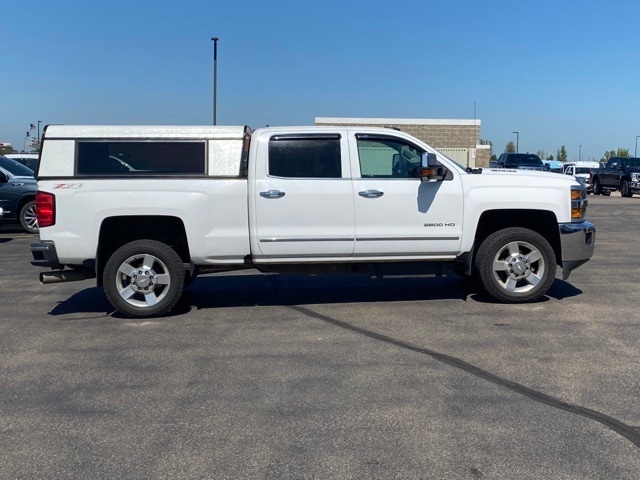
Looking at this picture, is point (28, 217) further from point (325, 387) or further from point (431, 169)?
point (325, 387)

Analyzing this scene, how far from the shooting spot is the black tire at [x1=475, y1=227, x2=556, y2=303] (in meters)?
7.89

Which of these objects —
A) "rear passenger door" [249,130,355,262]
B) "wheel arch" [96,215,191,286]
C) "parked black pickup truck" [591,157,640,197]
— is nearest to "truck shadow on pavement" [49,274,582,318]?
"wheel arch" [96,215,191,286]

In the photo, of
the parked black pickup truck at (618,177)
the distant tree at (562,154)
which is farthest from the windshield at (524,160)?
the distant tree at (562,154)

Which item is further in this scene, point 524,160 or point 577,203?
point 524,160

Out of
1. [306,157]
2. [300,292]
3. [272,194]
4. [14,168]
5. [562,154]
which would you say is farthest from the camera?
[562,154]

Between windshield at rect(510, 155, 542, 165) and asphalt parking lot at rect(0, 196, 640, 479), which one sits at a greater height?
windshield at rect(510, 155, 542, 165)

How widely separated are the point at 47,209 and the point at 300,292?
3.28 meters

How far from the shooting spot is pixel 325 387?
5254 mm

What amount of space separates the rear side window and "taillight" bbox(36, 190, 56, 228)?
0.53 m

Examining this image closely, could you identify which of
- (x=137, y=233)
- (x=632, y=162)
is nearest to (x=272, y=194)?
(x=137, y=233)

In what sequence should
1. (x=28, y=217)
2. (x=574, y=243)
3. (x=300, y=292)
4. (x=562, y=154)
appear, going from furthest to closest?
1. (x=562, y=154)
2. (x=28, y=217)
3. (x=300, y=292)
4. (x=574, y=243)

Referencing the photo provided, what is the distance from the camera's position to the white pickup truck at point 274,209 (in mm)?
7375

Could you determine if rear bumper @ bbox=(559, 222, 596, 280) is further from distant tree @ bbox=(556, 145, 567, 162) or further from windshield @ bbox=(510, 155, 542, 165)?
distant tree @ bbox=(556, 145, 567, 162)

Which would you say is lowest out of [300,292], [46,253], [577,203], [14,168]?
[300,292]
